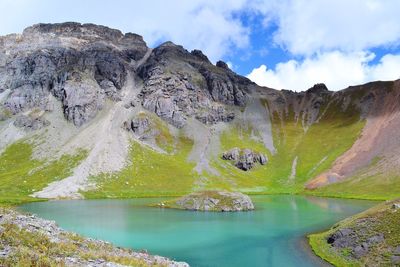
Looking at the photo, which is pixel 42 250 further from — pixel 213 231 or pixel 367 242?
pixel 213 231

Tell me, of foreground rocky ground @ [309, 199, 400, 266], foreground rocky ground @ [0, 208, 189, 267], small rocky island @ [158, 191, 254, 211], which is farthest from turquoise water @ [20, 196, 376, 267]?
foreground rocky ground @ [0, 208, 189, 267]

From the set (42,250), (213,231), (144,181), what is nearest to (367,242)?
(213,231)

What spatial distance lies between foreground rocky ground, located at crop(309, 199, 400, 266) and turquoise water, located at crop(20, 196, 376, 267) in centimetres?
266

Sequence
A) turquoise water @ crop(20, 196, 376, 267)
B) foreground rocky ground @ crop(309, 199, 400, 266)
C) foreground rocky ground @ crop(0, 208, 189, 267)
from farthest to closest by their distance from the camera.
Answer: turquoise water @ crop(20, 196, 376, 267) < foreground rocky ground @ crop(309, 199, 400, 266) < foreground rocky ground @ crop(0, 208, 189, 267)

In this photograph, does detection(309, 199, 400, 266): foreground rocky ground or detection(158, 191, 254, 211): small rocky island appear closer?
detection(309, 199, 400, 266): foreground rocky ground

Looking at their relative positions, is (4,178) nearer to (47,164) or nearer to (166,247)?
(47,164)

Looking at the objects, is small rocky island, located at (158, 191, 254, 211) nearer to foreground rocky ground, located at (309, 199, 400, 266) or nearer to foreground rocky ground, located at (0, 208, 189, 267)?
foreground rocky ground, located at (309, 199, 400, 266)

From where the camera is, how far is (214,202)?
356 ft

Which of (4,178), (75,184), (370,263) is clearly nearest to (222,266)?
(370,263)

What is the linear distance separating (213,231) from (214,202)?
115 ft

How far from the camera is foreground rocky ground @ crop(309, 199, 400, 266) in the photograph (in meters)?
47.7

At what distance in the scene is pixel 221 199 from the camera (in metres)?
109

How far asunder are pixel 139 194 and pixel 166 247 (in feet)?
338

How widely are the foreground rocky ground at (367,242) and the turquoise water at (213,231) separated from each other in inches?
105
